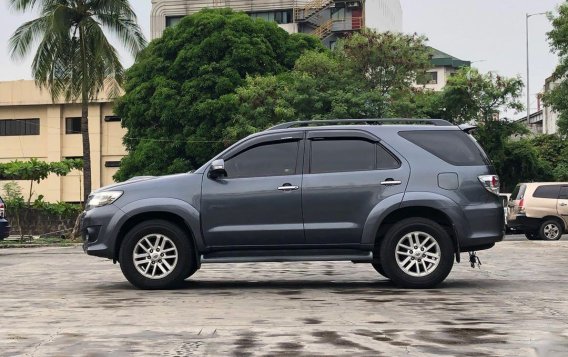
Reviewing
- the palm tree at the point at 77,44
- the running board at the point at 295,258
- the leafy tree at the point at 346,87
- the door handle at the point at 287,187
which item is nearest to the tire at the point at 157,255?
the running board at the point at 295,258

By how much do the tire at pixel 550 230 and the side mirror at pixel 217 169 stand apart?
16746mm

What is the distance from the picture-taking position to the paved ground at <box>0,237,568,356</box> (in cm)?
632

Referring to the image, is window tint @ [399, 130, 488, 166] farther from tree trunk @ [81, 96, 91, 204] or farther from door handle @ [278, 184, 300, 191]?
A: tree trunk @ [81, 96, 91, 204]

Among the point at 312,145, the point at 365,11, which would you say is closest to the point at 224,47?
the point at 365,11

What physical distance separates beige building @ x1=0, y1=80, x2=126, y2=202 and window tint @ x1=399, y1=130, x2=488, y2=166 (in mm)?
50823

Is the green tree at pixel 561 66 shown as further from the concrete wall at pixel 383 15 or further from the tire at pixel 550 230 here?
the concrete wall at pixel 383 15

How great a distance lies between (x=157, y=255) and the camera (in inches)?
412

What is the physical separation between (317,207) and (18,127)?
54.8m

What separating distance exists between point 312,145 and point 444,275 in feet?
6.88

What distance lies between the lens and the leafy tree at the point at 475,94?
42844 mm

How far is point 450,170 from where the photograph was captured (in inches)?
406

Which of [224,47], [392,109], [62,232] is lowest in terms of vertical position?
[62,232]

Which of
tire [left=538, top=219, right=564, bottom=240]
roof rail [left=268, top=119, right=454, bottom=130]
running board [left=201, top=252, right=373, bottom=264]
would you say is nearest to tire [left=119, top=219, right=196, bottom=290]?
running board [left=201, top=252, right=373, bottom=264]

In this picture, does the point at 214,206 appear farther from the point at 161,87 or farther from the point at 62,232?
the point at 161,87
